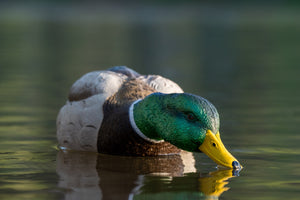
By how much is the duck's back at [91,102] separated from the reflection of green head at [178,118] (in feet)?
1.25

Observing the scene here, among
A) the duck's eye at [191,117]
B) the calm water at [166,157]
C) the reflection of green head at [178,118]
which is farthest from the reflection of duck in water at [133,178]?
the duck's eye at [191,117]

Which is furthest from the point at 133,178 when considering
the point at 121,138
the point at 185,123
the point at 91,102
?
the point at 91,102

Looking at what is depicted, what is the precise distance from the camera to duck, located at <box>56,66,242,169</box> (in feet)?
18.1

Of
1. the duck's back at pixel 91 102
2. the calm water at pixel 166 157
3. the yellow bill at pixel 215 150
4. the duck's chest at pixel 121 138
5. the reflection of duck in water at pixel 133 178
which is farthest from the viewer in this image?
the duck's back at pixel 91 102

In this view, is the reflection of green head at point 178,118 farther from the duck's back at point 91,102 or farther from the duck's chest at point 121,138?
the duck's back at point 91,102

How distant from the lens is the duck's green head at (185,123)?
5.48 meters

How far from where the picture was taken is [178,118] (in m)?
5.66

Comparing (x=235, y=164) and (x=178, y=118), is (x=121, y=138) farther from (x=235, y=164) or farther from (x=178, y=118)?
(x=235, y=164)

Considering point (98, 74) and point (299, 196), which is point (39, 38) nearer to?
point (98, 74)

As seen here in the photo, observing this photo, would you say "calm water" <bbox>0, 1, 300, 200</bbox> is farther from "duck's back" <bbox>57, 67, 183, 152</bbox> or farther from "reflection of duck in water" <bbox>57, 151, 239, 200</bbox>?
"duck's back" <bbox>57, 67, 183, 152</bbox>

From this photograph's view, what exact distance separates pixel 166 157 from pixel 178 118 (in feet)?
2.42

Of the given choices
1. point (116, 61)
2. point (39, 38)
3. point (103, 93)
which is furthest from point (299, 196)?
point (39, 38)

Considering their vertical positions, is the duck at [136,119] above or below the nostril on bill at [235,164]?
above

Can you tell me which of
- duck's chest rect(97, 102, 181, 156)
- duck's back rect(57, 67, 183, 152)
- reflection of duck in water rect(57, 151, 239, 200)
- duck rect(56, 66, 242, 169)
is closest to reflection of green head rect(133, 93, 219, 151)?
duck rect(56, 66, 242, 169)
